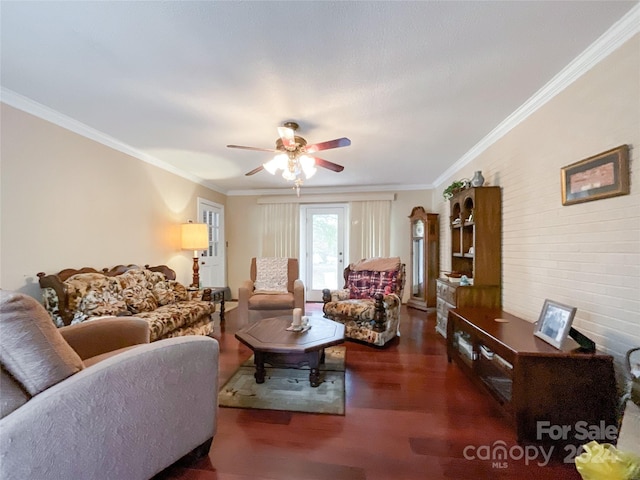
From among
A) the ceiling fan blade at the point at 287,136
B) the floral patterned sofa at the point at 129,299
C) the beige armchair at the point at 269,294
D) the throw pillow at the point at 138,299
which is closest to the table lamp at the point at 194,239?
the floral patterned sofa at the point at 129,299

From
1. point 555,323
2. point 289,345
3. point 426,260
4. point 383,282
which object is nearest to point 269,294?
point 383,282

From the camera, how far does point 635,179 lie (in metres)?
1.50

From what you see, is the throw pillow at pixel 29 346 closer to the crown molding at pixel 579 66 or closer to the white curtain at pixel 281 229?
the crown molding at pixel 579 66

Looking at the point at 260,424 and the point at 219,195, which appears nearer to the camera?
the point at 260,424

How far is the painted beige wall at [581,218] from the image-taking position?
5.02 feet

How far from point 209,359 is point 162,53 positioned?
71.4 inches

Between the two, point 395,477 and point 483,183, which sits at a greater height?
point 483,183

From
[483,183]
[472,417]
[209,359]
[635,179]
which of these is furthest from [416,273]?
[209,359]

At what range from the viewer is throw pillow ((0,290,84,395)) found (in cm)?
98

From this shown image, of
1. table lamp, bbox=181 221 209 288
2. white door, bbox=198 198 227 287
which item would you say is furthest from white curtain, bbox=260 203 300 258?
table lamp, bbox=181 221 209 288

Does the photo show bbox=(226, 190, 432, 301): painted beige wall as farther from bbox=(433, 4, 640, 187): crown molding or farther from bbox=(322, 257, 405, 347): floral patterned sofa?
bbox=(433, 4, 640, 187): crown molding

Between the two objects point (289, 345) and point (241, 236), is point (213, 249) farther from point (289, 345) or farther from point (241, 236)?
point (289, 345)

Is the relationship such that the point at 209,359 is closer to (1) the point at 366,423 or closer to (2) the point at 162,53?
(1) the point at 366,423

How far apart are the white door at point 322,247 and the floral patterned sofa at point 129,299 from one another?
2484mm
